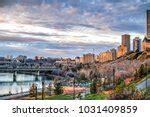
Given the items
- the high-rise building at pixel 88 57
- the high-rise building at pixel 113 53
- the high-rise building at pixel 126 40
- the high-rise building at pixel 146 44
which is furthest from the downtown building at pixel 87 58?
the high-rise building at pixel 146 44

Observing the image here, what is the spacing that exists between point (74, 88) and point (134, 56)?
488 millimetres

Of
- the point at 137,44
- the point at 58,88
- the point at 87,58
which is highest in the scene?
the point at 137,44

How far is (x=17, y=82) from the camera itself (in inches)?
153

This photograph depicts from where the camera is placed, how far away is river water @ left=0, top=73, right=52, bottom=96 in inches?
151

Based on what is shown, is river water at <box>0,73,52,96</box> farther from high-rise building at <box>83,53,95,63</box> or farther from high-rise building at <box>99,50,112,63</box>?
high-rise building at <box>99,50,112,63</box>

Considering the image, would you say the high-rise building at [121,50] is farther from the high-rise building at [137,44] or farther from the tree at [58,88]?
the tree at [58,88]

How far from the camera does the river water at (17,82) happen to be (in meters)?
3.83

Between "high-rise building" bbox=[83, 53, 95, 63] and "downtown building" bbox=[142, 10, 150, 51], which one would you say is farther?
"high-rise building" bbox=[83, 53, 95, 63]

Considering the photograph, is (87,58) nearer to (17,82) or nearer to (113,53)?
(113,53)

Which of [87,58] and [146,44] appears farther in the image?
[87,58]

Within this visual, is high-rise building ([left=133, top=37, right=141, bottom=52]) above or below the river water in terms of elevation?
above

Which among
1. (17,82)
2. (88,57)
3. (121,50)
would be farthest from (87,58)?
(17,82)

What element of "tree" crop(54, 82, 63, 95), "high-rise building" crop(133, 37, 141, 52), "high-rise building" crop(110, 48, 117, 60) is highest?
"high-rise building" crop(133, 37, 141, 52)

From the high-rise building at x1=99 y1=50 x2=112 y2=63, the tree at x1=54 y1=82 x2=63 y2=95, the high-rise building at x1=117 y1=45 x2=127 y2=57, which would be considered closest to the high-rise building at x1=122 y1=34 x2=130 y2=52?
the high-rise building at x1=117 y1=45 x2=127 y2=57
